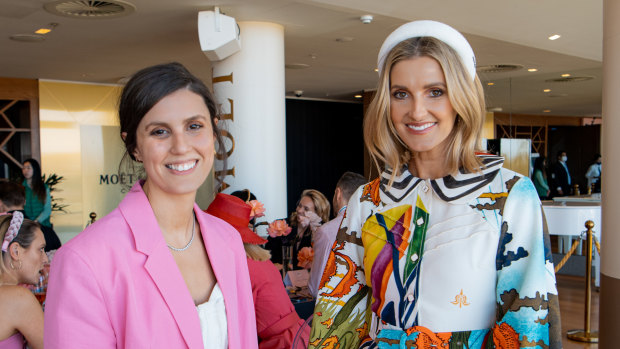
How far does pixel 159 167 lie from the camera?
1.38 m

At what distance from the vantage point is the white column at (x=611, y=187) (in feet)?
10.5

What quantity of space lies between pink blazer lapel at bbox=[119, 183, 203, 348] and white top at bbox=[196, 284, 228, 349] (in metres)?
0.06

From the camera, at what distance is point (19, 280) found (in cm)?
311

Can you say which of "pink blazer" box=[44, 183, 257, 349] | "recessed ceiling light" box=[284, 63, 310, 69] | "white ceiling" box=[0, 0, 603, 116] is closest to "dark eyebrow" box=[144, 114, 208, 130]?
"pink blazer" box=[44, 183, 257, 349]

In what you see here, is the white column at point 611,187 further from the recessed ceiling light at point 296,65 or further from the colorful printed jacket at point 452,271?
the recessed ceiling light at point 296,65

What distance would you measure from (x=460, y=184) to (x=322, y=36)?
6.39 meters

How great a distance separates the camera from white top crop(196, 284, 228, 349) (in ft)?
4.63

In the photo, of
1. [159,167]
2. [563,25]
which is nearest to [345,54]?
[563,25]

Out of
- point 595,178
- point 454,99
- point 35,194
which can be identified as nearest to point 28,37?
point 35,194

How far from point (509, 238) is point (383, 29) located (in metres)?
6.12

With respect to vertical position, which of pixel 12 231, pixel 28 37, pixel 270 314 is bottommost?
pixel 270 314

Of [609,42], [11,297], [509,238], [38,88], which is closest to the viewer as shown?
[509,238]

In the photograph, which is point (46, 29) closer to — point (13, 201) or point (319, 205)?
point (13, 201)

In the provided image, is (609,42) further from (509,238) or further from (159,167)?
(159,167)
